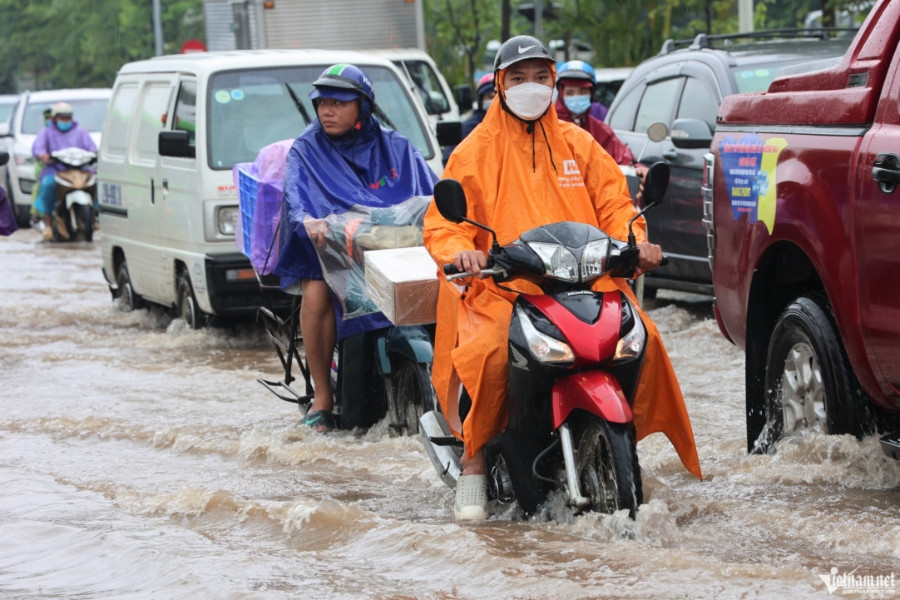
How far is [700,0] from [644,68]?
36.2ft

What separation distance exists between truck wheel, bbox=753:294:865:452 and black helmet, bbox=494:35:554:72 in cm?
139

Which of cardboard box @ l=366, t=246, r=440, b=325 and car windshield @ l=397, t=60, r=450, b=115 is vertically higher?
car windshield @ l=397, t=60, r=450, b=115

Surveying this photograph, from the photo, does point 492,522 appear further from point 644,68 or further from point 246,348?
point 644,68

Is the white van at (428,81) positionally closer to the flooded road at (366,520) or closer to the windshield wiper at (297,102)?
the windshield wiper at (297,102)

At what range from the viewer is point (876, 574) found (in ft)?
15.2

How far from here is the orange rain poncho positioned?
5184mm

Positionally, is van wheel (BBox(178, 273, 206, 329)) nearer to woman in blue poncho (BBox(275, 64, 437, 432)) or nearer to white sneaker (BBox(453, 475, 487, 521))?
woman in blue poncho (BBox(275, 64, 437, 432))

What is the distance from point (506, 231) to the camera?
534cm

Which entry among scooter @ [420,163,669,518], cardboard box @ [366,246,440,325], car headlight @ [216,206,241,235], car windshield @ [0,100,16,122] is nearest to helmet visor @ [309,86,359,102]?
cardboard box @ [366,246,440,325]

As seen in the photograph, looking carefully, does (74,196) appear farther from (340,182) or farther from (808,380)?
(808,380)

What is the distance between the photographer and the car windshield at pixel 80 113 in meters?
22.9

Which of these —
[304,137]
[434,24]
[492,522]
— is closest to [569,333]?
[492,522]

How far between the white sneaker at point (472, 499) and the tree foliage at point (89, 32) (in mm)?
31195

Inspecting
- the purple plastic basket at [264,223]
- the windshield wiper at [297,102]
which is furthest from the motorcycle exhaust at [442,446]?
the windshield wiper at [297,102]
